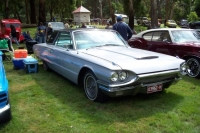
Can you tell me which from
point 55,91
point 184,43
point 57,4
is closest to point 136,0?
point 57,4

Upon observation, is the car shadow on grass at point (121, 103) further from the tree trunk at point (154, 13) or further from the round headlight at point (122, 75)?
the tree trunk at point (154, 13)

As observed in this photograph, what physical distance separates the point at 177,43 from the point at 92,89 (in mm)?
3378

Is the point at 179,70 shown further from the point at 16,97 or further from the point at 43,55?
the point at 43,55

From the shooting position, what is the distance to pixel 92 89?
4.35 meters

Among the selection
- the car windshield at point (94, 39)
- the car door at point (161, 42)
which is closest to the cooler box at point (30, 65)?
the car windshield at point (94, 39)

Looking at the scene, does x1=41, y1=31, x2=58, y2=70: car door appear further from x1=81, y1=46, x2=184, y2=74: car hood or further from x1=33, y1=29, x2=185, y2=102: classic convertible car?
x1=81, y1=46, x2=184, y2=74: car hood

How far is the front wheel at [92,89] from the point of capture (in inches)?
161

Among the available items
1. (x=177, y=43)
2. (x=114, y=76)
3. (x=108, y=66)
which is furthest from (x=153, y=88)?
(x=177, y=43)

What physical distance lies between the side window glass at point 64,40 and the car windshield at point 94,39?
0.21m

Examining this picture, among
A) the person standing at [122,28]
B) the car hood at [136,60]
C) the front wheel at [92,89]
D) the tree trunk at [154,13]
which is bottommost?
the front wheel at [92,89]

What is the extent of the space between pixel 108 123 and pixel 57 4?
42.4 meters

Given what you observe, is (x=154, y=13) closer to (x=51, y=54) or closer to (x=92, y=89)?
(x=51, y=54)

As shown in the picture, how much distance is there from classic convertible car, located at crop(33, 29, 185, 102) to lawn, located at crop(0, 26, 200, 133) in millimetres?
340

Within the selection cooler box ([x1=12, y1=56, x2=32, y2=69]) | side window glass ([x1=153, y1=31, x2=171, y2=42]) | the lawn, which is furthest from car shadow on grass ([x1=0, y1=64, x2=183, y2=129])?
side window glass ([x1=153, y1=31, x2=171, y2=42])
